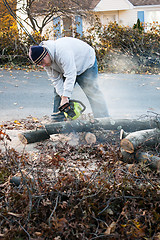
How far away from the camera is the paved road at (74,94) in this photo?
19.6ft

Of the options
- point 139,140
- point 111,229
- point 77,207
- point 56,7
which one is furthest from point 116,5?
point 111,229

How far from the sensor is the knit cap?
362cm

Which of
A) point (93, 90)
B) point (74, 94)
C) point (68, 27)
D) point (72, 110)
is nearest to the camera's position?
point (72, 110)

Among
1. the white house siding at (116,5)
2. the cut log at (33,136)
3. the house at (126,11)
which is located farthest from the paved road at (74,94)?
the white house siding at (116,5)

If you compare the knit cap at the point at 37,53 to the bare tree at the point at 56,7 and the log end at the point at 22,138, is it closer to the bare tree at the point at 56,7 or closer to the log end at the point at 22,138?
the log end at the point at 22,138

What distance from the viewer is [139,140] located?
2988mm

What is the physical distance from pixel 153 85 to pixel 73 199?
7.04 m

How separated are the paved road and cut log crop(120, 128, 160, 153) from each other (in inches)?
78.0

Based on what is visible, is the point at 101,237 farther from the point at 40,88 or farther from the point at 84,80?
the point at 40,88

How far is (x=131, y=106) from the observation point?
6352 millimetres

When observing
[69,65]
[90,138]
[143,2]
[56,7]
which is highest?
[143,2]

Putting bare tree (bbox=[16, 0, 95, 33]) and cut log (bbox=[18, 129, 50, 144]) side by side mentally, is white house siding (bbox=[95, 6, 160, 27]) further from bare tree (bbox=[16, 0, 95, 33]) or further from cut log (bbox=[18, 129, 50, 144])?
cut log (bbox=[18, 129, 50, 144])

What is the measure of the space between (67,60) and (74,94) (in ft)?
12.0

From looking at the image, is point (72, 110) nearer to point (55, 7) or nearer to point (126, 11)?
point (55, 7)
